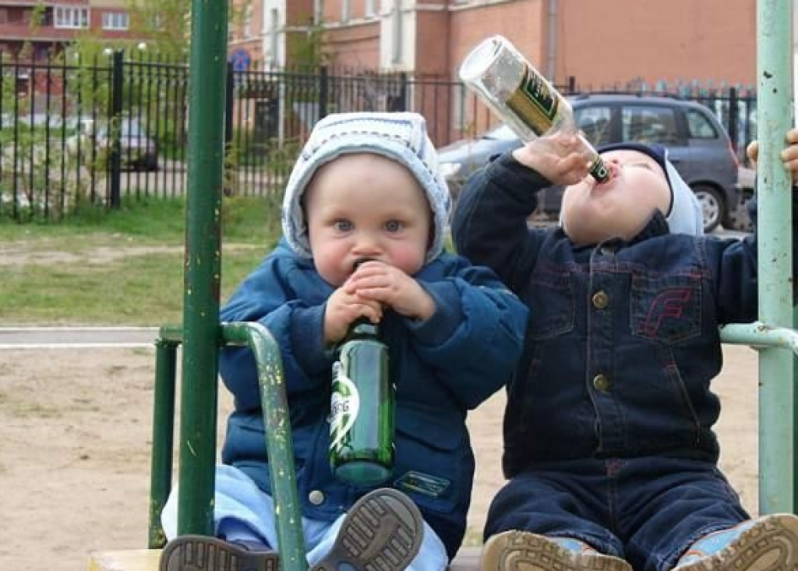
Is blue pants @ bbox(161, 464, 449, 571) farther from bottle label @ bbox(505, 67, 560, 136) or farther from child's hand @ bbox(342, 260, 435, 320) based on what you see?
bottle label @ bbox(505, 67, 560, 136)

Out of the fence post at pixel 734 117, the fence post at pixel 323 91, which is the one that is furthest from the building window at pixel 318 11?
the fence post at pixel 323 91

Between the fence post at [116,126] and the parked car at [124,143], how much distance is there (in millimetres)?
58

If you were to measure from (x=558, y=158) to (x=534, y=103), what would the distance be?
0.61 ft

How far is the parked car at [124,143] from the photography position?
16.9 metres

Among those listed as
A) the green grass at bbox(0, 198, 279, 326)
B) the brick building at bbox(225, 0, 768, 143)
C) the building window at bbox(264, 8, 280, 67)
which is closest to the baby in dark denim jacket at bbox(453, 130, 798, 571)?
the green grass at bbox(0, 198, 279, 326)

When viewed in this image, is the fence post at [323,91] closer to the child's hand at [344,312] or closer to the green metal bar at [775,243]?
the green metal bar at [775,243]

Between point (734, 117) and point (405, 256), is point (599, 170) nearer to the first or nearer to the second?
point (405, 256)

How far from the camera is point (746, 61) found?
32094 mm

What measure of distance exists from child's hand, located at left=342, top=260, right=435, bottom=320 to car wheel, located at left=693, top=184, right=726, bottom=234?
15809mm

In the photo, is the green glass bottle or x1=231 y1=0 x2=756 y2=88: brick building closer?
the green glass bottle

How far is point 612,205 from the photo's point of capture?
309 cm

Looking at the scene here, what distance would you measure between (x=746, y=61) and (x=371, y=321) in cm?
3041

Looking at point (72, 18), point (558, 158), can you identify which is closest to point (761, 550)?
point (558, 158)

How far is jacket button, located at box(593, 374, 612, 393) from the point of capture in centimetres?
294
